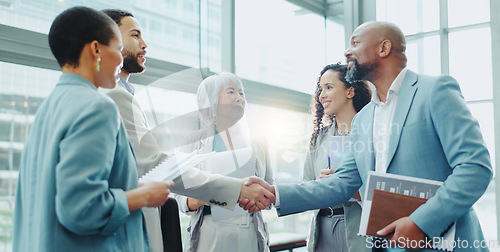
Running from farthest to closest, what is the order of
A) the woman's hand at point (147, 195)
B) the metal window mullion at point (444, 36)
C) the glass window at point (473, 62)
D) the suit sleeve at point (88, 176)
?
the metal window mullion at point (444, 36) < the glass window at point (473, 62) < the woman's hand at point (147, 195) < the suit sleeve at point (88, 176)

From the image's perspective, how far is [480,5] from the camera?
5.20 metres

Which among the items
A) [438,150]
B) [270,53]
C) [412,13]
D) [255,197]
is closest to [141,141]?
[255,197]

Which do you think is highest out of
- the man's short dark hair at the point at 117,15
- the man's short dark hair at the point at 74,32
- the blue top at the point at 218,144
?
the man's short dark hair at the point at 117,15

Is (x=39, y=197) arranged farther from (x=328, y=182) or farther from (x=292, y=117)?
(x=292, y=117)

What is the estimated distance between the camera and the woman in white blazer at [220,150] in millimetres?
2592

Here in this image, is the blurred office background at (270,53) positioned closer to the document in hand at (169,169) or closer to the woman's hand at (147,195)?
the document in hand at (169,169)

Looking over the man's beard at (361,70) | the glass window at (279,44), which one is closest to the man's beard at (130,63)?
the man's beard at (361,70)

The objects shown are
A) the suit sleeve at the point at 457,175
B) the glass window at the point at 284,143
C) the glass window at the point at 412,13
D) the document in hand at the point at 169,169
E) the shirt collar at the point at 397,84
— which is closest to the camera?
the document in hand at the point at 169,169

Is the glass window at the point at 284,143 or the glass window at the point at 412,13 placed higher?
the glass window at the point at 412,13

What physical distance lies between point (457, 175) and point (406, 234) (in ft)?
0.91

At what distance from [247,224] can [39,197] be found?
1.51 meters

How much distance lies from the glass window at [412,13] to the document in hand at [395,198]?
14.1 ft

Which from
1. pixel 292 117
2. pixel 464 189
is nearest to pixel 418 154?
pixel 464 189

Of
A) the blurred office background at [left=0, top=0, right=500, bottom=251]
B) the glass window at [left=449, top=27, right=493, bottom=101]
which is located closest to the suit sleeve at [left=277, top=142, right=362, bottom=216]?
the blurred office background at [left=0, top=0, right=500, bottom=251]
